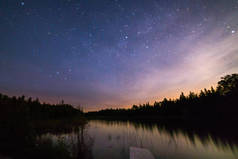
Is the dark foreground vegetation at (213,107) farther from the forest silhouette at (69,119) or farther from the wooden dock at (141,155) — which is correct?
the wooden dock at (141,155)

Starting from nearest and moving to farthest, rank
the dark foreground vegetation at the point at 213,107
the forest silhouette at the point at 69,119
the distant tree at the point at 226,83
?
1. the forest silhouette at the point at 69,119
2. the dark foreground vegetation at the point at 213,107
3. the distant tree at the point at 226,83

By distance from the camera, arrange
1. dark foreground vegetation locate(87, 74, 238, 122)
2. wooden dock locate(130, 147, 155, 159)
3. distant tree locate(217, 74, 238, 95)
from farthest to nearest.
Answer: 1. distant tree locate(217, 74, 238, 95)
2. dark foreground vegetation locate(87, 74, 238, 122)
3. wooden dock locate(130, 147, 155, 159)

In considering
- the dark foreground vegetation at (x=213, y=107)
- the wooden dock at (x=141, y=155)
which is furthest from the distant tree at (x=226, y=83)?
the wooden dock at (x=141, y=155)

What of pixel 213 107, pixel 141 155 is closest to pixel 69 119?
pixel 141 155

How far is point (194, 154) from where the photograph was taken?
13.9 meters

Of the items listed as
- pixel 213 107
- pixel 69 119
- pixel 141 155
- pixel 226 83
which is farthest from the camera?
pixel 226 83

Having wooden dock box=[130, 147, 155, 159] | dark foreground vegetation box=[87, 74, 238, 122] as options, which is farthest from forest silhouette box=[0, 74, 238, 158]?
wooden dock box=[130, 147, 155, 159]

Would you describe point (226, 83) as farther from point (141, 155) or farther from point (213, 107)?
point (141, 155)

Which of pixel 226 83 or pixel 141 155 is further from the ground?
pixel 226 83

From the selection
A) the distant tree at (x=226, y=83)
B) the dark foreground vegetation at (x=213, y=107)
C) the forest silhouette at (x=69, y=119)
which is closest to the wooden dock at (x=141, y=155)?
the forest silhouette at (x=69, y=119)

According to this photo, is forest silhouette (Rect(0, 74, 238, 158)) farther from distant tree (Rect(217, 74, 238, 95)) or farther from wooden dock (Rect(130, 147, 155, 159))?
wooden dock (Rect(130, 147, 155, 159))

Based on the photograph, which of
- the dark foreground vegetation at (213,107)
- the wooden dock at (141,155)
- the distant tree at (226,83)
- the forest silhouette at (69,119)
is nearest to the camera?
the forest silhouette at (69,119)

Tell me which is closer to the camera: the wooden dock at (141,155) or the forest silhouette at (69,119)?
the forest silhouette at (69,119)

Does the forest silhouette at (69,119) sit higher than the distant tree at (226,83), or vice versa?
the distant tree at (226,83)
